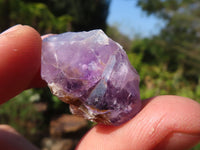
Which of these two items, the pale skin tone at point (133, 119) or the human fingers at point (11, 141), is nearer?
the pale skin tone at point (133, 119)

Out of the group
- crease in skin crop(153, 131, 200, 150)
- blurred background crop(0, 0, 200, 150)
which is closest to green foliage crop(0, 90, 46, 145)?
blurred background crop(0, 0, 200, 150)

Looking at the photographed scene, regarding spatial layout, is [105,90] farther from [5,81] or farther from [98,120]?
[5,81]

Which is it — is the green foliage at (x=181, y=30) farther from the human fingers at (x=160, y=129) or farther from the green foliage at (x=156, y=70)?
the human fingers at (x=160, y=129)

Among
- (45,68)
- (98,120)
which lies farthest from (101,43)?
(98,120)

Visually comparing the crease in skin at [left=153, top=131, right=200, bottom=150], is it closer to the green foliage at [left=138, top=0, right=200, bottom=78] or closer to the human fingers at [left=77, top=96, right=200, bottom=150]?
the human fingers at [left=77, top=96, right=200, bottom=150]

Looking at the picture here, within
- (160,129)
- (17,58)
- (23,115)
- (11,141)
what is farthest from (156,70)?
(17,58)

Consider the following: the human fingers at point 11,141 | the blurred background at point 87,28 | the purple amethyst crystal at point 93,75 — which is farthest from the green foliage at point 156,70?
the purple amethyst crystal at point 93,75

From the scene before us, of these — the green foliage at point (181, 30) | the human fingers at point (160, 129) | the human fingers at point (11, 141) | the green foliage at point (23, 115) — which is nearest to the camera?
the human fingers at point (160, 129)
